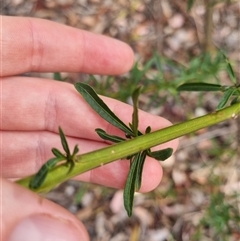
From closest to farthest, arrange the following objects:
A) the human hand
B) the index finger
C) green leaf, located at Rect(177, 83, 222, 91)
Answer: green leaf, located at Rect(177, 83, 222, 91), the human hand, the index finger

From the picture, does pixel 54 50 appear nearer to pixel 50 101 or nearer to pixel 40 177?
pixel 50 101

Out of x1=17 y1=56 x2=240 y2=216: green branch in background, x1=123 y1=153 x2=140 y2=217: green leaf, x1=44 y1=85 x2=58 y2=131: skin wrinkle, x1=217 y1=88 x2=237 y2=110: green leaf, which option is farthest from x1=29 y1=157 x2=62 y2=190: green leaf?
x1=44 y1=85 x2=58 y2=131: skin wrinkle

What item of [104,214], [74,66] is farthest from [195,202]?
[74,66]

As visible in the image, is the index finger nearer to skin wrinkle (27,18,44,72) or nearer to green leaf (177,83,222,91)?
skin wrinkle (27,18,44,72)

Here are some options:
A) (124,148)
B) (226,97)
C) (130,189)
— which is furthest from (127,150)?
(226,97)

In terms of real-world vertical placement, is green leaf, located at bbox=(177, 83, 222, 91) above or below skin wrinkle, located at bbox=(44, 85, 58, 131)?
above
